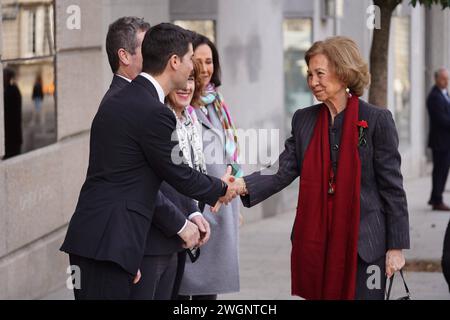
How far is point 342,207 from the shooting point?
5883 mm

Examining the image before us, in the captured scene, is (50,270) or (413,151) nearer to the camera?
(50,270)

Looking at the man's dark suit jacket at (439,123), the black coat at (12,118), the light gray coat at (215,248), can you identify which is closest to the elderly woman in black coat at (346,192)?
the light gray coat at (215,248)

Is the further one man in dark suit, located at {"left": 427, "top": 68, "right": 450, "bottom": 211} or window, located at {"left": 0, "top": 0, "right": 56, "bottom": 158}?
man in dark suit, located at {"left": 427, "top": 68, "right": 450, "bottom": 211}

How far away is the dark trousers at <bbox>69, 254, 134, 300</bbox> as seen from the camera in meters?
5.41

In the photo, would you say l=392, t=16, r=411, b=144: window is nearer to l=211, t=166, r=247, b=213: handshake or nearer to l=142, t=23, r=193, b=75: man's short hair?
l=211, t=166, r=247, b=213: handshake

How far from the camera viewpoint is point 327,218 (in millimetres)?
5926

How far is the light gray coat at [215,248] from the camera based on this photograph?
7.23m

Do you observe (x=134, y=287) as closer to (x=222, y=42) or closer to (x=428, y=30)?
(x=222, y=42)

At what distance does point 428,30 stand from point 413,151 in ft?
10.8

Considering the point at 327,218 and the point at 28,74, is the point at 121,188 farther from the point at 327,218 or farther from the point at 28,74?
the point at 28,74

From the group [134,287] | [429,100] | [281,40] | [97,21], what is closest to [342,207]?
[134,287]

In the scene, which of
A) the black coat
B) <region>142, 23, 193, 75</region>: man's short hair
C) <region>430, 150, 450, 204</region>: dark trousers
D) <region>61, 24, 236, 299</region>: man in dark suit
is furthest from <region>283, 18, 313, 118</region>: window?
<region>61, 24, 236, 299</region>: man in dark suit

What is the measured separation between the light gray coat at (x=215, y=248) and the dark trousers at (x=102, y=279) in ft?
5.76

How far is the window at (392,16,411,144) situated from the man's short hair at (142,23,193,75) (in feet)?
49.3
